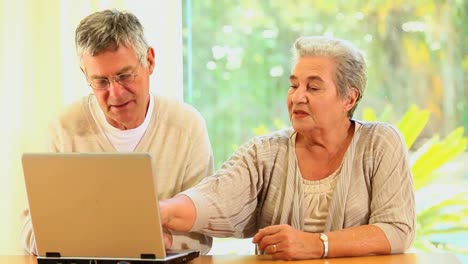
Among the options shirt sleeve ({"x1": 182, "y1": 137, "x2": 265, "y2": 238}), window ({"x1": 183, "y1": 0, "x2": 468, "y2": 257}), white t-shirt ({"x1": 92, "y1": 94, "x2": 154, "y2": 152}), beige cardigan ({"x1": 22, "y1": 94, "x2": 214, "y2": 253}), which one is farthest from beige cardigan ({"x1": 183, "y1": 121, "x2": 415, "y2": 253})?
window ({"x1": 183, "y1": 0, "x2": 468, "y2": 257})

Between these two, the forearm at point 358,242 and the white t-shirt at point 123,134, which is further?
the white t-shirt at point 123,134

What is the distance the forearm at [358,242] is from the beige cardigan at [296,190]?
3cm

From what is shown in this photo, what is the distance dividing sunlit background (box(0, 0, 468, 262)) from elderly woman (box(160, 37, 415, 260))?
38.4 inches

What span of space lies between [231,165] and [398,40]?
1.33 meters

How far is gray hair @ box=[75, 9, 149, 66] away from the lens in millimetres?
2652

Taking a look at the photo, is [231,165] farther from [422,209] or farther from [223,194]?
[422,209]

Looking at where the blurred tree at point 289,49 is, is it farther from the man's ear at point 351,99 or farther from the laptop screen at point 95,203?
the laptop screen at point 95,203

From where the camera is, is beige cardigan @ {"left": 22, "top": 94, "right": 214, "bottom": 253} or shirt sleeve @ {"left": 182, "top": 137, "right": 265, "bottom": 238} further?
beige cardigan @ {"left": 22, "top": 94, "right": 214, "bottom": 253}

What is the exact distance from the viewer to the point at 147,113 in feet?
9.30

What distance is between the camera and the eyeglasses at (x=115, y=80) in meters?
2.68

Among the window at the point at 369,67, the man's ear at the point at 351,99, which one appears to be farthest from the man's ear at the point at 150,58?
the window at the point at 369,67

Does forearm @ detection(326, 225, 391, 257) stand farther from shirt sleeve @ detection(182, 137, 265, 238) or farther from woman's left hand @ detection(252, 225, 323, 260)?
shirt sleeve @ detection(182, 137, 265, 238)

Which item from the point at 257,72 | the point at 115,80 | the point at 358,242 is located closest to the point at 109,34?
the point at 115,80

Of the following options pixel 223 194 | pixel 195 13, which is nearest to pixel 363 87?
pixel 223 194
